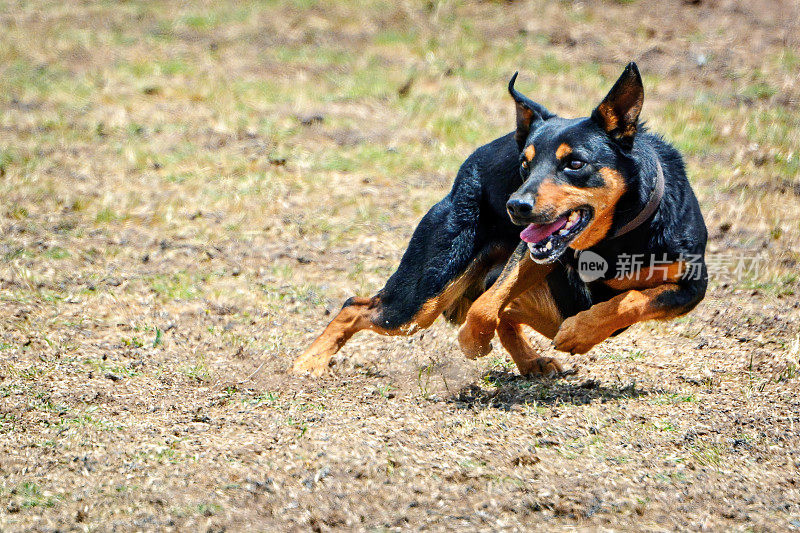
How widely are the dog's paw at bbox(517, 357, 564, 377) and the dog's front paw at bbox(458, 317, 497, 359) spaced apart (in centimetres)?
47

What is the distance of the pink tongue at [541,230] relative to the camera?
427cm

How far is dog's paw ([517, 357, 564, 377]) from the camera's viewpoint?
521 centimetres

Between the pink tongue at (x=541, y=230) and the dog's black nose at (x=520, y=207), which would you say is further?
the pink tongue at (x=541, y=230)

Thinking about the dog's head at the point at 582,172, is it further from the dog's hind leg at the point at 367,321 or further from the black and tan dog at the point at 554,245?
the dog's hind leg at the point at 367,321

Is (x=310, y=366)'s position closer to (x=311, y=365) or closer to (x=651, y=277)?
(x=311, y=365)

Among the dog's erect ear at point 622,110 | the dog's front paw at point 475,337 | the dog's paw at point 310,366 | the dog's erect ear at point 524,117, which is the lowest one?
the dog's paw at point 310,366

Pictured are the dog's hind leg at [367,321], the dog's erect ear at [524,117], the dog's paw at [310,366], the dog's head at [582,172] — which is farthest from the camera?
the dog's paw at [310,366]

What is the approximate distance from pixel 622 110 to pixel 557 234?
680 millimetres

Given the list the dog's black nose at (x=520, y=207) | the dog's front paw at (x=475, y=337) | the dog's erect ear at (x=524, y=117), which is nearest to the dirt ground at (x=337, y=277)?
the dog's front paw at (x=475, y=337)

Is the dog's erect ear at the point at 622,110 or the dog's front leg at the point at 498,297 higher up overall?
the dog's erect ear at the point at 622,110

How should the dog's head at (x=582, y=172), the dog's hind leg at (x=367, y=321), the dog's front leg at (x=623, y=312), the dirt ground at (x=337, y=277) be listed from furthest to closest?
1. the dog's hind leg at (x=367, y=321)
2. the dog's front leg at (x=623, y=312)
3. the dog's head at (x=582, y=172)
4. the dirt ground at (x=337, y=277)

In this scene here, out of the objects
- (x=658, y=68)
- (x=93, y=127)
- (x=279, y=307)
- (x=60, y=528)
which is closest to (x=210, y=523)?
(x=60, y=528)

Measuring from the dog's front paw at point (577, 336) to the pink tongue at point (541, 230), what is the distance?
1.65 ft
